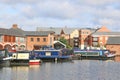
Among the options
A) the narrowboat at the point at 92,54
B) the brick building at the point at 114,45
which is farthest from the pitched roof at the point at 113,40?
the narrowboat at the point at 92,54

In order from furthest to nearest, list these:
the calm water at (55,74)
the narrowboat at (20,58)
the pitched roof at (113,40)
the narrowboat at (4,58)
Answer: the pitched roof at (113,40) → the narrowboat at (20,58) → the narrowboat at (4,58) → the calm water at (55,74)

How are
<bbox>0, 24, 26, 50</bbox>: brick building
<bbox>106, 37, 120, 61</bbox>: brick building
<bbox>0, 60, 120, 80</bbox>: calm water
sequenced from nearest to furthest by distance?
<bbox>0, 60, 120, 80</bbox>: calm water
<bbox>0, 24, 26, 50</bbox>: brick building
<bbox>106, 37, 120, 61</bbox>: brick building

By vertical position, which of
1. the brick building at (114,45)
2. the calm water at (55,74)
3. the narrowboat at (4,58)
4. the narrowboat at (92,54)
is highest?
the brick building at (114,45)

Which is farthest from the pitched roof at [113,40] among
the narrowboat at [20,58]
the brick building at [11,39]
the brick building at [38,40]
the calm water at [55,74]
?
the calm water at [55,74]

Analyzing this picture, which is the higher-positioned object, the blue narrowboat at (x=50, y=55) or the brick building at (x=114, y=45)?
the brick building at (x=114, y=45)

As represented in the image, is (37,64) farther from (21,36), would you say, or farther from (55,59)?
(21,36)

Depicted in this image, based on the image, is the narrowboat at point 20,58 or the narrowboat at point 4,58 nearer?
the narrowboat at point 4,58

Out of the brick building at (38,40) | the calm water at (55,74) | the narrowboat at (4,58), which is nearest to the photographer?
the calm water at (55,74)

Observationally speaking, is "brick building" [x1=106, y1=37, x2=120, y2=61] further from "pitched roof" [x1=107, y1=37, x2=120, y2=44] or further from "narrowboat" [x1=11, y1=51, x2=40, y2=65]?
"narrowboat" [x1=11, y1=51, x2=40, y2=65]

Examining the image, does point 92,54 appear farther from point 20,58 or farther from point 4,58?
point 4,58

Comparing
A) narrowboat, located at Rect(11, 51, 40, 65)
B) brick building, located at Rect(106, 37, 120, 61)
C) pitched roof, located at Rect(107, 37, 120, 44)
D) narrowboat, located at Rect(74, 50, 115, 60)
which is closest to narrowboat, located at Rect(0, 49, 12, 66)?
narrowboat, located at Rect(11, 51, 40, 65)

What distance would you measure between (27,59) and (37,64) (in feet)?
12.4

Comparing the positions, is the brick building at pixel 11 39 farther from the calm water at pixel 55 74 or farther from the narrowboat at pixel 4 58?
the calm water at pixel 55 74

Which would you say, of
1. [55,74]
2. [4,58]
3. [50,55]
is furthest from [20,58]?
[50,55]
